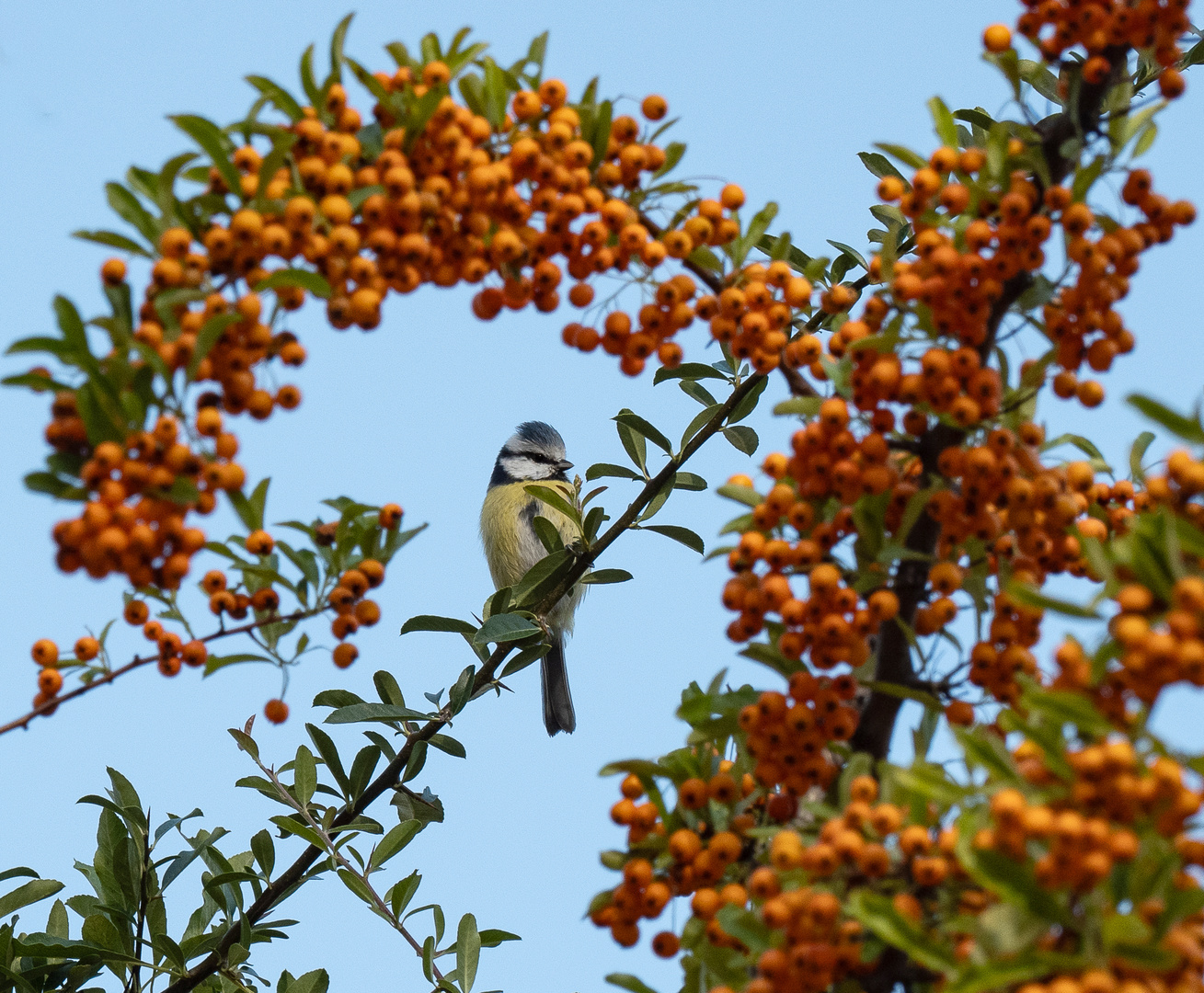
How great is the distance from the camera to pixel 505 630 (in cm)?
419

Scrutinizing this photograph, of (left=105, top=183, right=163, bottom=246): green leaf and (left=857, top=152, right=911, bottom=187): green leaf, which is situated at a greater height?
(left=857, top=152, right=911, bottom=187): green leaf

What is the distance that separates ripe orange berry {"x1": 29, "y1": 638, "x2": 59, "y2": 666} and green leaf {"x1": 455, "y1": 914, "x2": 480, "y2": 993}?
1692 millimetres

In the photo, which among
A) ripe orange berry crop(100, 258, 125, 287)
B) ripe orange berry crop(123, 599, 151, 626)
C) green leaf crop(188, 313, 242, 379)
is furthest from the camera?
ripe orange berry crop(123, 599, 151, 626)

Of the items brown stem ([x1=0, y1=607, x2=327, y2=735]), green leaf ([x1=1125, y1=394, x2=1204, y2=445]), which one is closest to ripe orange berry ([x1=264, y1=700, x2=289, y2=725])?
brown stem ([x1=0, y1=607, x2=327, y2=735])

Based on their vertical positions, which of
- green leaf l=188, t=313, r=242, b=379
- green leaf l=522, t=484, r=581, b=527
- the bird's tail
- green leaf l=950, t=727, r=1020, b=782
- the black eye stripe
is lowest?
green leaf l=950, t=727, r=1020, b=782

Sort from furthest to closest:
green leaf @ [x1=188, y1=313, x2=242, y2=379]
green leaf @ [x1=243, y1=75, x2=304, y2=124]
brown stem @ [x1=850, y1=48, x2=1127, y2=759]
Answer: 1. brown stem @ [x1=850, y1=48, x2=1127, y2=759]
2. green leaf @ [x1=243, y1=75, x2=304, y2=124]
3. green leaf @ [x1=188, y1=313, x2=242, y2=379]

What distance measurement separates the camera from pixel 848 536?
2.74 meters

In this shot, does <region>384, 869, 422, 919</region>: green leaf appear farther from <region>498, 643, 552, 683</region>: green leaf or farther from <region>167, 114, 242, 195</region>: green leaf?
<region>167, 114, 242, 195</region>: green leaf

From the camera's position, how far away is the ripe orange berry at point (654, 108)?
3.05m

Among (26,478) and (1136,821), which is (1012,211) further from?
(26,478)

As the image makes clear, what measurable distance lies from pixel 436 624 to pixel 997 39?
2.67 m

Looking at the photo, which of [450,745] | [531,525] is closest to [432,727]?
[450,745]

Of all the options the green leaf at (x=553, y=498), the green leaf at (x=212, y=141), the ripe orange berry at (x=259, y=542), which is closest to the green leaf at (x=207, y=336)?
the green leaf at (x=212, y=141)

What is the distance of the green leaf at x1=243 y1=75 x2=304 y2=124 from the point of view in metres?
2.65
